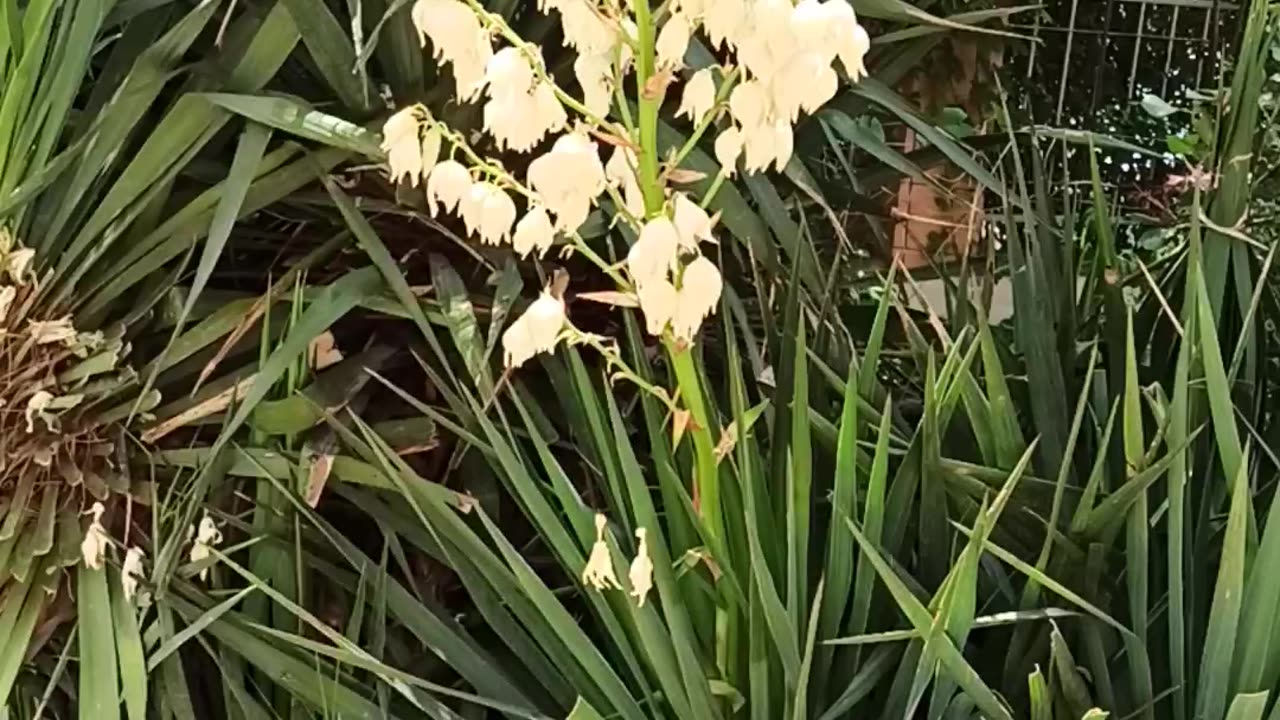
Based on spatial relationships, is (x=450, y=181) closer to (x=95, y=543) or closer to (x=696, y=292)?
(x=696, y=292)

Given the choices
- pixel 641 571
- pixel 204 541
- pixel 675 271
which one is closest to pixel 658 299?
pixel 675 271

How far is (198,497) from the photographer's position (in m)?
0.58

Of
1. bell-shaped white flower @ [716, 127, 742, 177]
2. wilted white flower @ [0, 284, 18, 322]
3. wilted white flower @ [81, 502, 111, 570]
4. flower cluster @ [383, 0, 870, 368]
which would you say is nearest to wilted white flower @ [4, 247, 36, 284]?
wilted white flower @ [0, 284, 18, 322]

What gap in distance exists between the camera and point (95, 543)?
1.93 feet

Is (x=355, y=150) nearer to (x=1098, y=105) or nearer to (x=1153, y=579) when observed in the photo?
(x=1153, y=579)

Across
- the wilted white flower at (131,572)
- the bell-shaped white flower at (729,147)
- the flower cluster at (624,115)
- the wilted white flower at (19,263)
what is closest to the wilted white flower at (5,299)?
the wilted white flower at (19,263)

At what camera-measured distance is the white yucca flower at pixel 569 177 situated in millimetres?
382

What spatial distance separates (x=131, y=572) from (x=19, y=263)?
0.52ft

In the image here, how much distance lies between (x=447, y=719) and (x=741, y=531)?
16cm

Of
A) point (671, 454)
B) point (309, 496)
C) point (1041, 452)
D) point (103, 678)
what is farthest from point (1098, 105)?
point (103, 678)

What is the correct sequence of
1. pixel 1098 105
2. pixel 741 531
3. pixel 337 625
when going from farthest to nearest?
pixel 1098 105, pixel 337 625, pixel 741 531

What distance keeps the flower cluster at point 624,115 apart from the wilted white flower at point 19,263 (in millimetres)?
256

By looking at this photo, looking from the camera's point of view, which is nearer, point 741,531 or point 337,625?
point 741,531

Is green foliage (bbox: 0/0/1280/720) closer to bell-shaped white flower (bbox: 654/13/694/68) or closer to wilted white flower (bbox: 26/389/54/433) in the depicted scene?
wilted white flower (bbox: 26/389/54/433)
